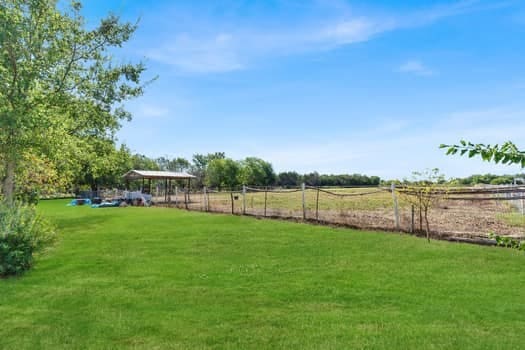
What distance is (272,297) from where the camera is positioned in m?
4.95

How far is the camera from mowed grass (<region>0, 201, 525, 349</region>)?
368cm

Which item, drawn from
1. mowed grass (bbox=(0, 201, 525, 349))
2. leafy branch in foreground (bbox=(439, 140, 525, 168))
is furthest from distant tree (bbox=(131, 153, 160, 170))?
leafy branch in foreground (bbox=(439, 140, 525, 168))

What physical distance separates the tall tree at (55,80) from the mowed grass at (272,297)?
4.58 metres

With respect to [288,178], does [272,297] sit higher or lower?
lower

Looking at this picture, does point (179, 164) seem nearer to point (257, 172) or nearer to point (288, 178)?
point (257, 172)

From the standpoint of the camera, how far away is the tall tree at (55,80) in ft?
35.8

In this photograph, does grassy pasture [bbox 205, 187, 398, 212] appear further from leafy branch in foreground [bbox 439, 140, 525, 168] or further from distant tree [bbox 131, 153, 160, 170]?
distant tree [bbox 131, 153, 160, 170]

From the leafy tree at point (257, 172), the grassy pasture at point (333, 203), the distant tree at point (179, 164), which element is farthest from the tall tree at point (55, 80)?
A: the distant tree at point (179, 164)

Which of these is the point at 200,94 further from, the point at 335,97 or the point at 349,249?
the point at 349,249

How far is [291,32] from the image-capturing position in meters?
10.5

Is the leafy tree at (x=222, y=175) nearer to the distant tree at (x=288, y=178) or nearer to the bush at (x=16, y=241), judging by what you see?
the distant tree at (x=288, y=178)

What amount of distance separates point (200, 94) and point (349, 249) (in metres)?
11.8

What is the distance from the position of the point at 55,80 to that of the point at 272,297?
13.9m

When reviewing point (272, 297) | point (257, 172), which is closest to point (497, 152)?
point (272, 297)
